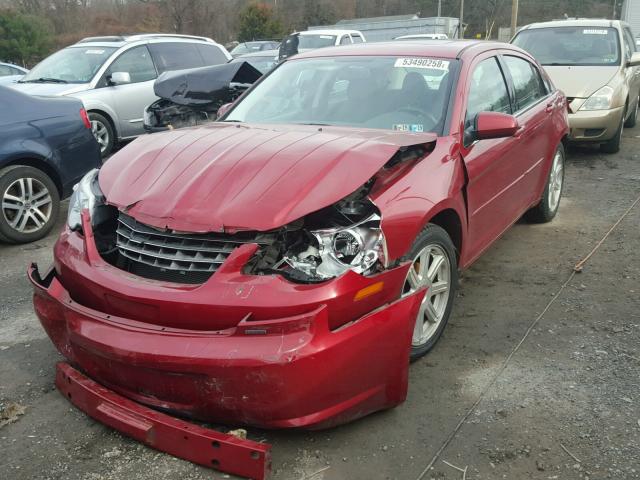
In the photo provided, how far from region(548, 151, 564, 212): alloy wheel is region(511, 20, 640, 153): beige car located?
2.24 m

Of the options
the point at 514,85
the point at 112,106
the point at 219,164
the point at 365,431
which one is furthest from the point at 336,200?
the point at 112,106

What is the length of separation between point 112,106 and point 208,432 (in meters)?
7.74

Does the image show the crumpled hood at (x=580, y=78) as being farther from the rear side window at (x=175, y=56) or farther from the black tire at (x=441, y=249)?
the black tire at (x=441, y=249)

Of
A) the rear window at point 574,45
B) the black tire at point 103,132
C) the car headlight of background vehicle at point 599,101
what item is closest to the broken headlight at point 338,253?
the car headlight of background vehicle at point 599,101

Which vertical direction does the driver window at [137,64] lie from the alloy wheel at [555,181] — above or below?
above

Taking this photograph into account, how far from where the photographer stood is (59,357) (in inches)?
140

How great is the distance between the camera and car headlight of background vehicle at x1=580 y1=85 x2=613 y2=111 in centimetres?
838

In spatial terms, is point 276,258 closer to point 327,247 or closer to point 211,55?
point 327,247

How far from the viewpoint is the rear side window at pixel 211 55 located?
1076 cm

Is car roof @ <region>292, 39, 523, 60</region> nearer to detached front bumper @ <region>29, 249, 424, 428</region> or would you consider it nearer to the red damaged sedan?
the red damaged sedan

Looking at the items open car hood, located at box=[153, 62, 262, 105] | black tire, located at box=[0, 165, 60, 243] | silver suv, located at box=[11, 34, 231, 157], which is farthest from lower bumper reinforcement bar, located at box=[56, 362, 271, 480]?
silver suv, located at box=[11, 34, 231, 157]

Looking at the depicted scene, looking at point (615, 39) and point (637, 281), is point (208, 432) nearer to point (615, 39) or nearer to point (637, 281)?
point (637, 281)

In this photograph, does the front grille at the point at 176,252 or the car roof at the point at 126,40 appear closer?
the front grille at the point at 176,252

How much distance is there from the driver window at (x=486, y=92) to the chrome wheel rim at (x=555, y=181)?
1382mm
